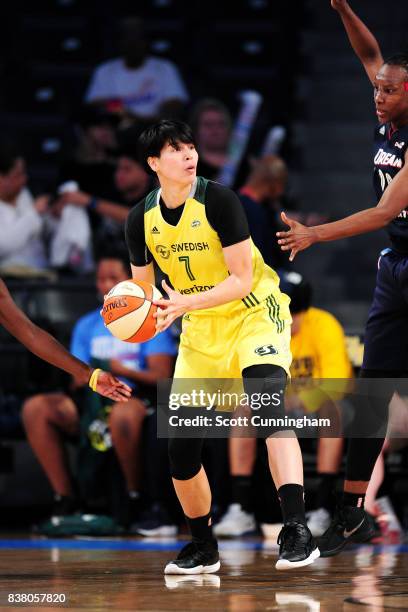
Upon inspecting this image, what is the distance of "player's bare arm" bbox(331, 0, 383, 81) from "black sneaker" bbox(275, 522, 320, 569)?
81.7 inches

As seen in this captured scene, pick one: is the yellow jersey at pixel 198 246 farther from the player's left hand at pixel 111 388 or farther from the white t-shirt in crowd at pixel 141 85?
the white t-shirt in crowd at pixel 141 85

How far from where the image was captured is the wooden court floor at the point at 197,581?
4.36 metres

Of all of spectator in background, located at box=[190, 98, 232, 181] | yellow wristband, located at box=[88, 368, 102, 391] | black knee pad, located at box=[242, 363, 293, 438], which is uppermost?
spectator in background, located at box=[190, 98, 232, 181]

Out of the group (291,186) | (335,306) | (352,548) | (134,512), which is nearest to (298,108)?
(291,186)

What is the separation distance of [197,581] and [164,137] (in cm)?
177

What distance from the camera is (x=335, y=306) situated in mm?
9375

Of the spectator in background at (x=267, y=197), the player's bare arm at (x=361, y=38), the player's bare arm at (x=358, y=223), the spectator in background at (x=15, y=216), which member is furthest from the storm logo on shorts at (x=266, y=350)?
the spectator in background at (x=15, y=216)

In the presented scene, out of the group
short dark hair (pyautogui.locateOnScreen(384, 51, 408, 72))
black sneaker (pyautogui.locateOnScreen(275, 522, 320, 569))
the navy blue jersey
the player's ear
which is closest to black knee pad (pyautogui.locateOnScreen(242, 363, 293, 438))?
black sneaker (pyautogui.locateOnScreen(275, 522, 320, 569))

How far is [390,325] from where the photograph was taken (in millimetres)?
5402

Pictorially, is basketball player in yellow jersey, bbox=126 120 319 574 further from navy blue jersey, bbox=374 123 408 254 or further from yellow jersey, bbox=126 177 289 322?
navy blue jersey, bbox=374 123 408 254

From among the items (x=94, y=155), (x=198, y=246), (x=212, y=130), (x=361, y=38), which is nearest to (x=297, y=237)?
(x=198, y=246)

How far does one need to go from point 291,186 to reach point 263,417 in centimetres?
576

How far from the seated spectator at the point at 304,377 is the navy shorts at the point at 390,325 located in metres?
1.89

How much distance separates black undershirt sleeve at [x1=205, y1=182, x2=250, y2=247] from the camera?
507 cm
